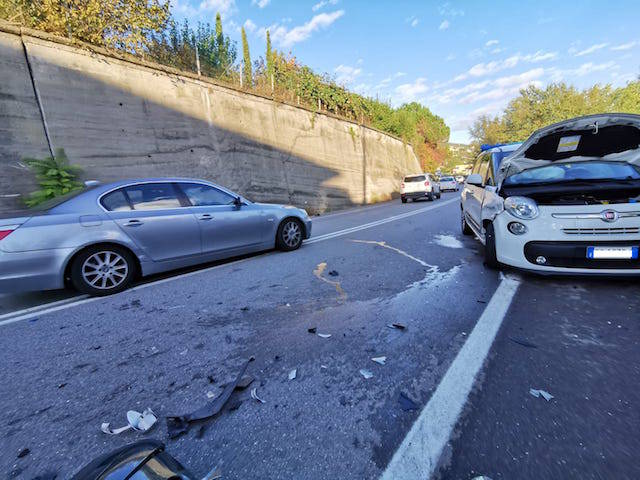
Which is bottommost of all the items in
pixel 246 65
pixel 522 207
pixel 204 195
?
pixel 522 207

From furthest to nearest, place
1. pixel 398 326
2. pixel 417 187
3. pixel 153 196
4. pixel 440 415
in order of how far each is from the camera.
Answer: pixel 417 187
pixel 153 196
pixel 398 326
pixel 440 415

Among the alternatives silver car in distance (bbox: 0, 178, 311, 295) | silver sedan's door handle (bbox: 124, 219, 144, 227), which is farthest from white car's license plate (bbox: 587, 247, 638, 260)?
silver sedan's door handle (bbox: 124, 219, 144, 227)

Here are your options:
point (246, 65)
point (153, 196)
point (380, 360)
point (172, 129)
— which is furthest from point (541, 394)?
point (246, 65)

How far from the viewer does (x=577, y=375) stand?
191 centimetres

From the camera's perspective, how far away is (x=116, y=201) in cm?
395

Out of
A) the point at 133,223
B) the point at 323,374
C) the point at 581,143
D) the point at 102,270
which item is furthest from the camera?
the point at 581,143

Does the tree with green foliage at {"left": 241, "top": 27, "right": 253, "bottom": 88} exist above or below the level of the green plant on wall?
above

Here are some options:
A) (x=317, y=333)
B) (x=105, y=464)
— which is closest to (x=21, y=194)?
(x=317, y=333)

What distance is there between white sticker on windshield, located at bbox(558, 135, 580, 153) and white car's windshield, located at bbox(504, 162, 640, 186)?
59 centimetres

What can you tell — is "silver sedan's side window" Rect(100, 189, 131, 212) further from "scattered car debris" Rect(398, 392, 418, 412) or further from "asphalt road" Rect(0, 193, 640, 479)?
"scattered car debris" Rect(398, 392, 418, 412)

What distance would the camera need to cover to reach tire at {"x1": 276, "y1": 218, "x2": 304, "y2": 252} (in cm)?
567

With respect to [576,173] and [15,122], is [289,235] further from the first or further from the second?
[15,122]

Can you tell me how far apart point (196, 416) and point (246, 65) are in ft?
57.2

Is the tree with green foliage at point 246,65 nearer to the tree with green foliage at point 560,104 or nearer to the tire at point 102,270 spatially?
the tire at point 102,270
